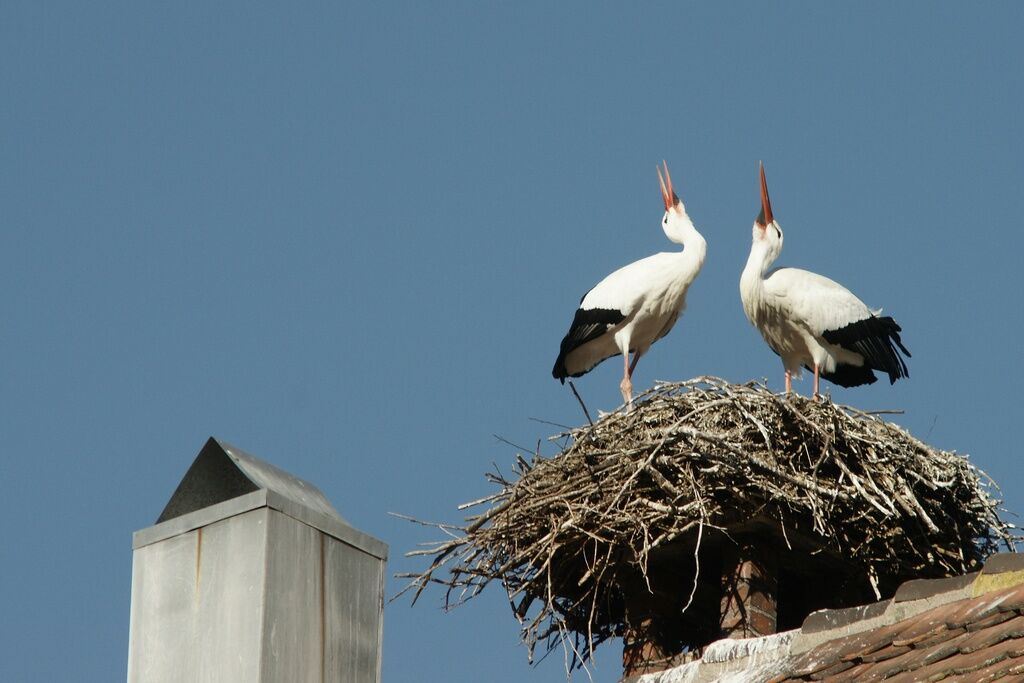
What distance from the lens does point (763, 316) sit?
12.5 metres

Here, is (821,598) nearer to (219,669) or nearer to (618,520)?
(618,520)

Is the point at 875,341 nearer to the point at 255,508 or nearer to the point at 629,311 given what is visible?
the point at 629,311

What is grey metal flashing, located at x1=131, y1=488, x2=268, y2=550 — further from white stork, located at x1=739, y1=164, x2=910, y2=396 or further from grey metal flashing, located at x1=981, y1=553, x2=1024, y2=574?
white stork, located at x1=739, y1=164, x2=910, y2=396

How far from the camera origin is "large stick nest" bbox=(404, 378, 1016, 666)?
29.3ft

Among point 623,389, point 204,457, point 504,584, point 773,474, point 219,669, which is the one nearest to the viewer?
point 219,669

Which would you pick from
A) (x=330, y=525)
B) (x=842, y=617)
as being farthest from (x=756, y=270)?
(x=330, y=525)

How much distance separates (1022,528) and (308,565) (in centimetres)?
522

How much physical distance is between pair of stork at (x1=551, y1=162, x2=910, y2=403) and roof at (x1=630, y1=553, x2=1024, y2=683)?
5270 millimetres

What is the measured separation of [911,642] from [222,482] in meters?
2.30

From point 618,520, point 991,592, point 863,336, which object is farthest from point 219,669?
point 863,336

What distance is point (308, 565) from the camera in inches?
221

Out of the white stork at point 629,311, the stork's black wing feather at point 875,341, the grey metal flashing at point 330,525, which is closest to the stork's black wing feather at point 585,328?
the white stork at point 629,311

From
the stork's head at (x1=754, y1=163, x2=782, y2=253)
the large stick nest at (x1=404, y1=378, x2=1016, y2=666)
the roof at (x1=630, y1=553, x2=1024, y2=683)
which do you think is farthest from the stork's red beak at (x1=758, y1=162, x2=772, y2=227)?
the roof at (x1=630, y1=553, x2=1024, y2=683)

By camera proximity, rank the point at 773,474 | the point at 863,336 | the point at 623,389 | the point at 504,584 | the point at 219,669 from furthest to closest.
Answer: the point at 623,389 < the point at 863,336 < the point at 504,584 < the point at 773,474 < the point at 219,669
